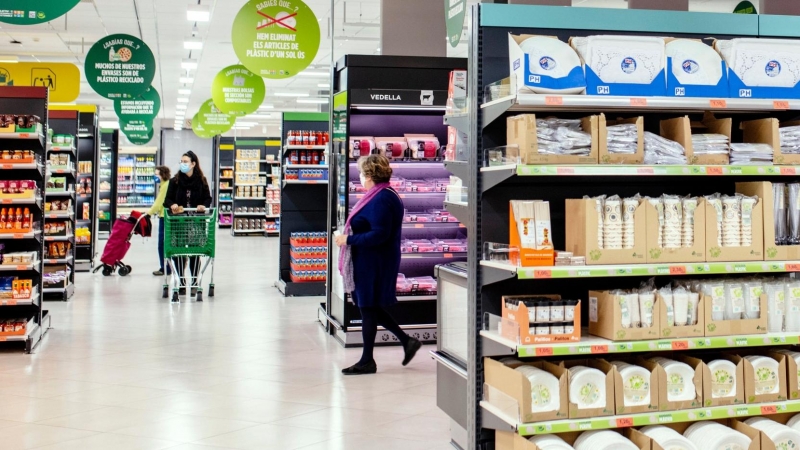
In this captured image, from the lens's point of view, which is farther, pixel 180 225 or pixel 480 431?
pixel 180 225

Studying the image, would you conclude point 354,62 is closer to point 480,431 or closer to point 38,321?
point 38,321

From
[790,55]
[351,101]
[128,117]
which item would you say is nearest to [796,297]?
[790,55]

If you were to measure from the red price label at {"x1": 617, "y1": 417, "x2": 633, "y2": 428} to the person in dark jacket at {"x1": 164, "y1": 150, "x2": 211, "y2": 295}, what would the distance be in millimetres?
7541

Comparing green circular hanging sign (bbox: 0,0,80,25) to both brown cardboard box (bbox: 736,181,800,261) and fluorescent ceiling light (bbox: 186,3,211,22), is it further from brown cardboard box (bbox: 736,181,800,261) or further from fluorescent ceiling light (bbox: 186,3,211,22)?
fluorescent ceiling light (bbox: 186,3,211,22)

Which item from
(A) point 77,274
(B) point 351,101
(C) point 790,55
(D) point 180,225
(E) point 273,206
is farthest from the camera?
(E) point 273,206

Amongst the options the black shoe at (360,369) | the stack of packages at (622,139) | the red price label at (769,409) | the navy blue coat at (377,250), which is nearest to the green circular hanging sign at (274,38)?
the navy blue coat at (377,250)

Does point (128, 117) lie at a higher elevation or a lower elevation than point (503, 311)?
higher

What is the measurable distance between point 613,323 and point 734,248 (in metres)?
0.71

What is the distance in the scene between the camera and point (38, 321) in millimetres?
7422

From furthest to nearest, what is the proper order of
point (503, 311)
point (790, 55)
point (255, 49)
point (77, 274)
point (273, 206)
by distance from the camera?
point (273, 206) → point (77, 274) → point (255, 49) → point (790, 55) → point (503, 311)

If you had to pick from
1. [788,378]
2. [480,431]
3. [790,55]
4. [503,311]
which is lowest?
[480,431]

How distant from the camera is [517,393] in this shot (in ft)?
11.5

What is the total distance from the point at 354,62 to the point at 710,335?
447 cm

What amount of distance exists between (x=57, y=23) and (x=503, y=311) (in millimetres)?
14806
